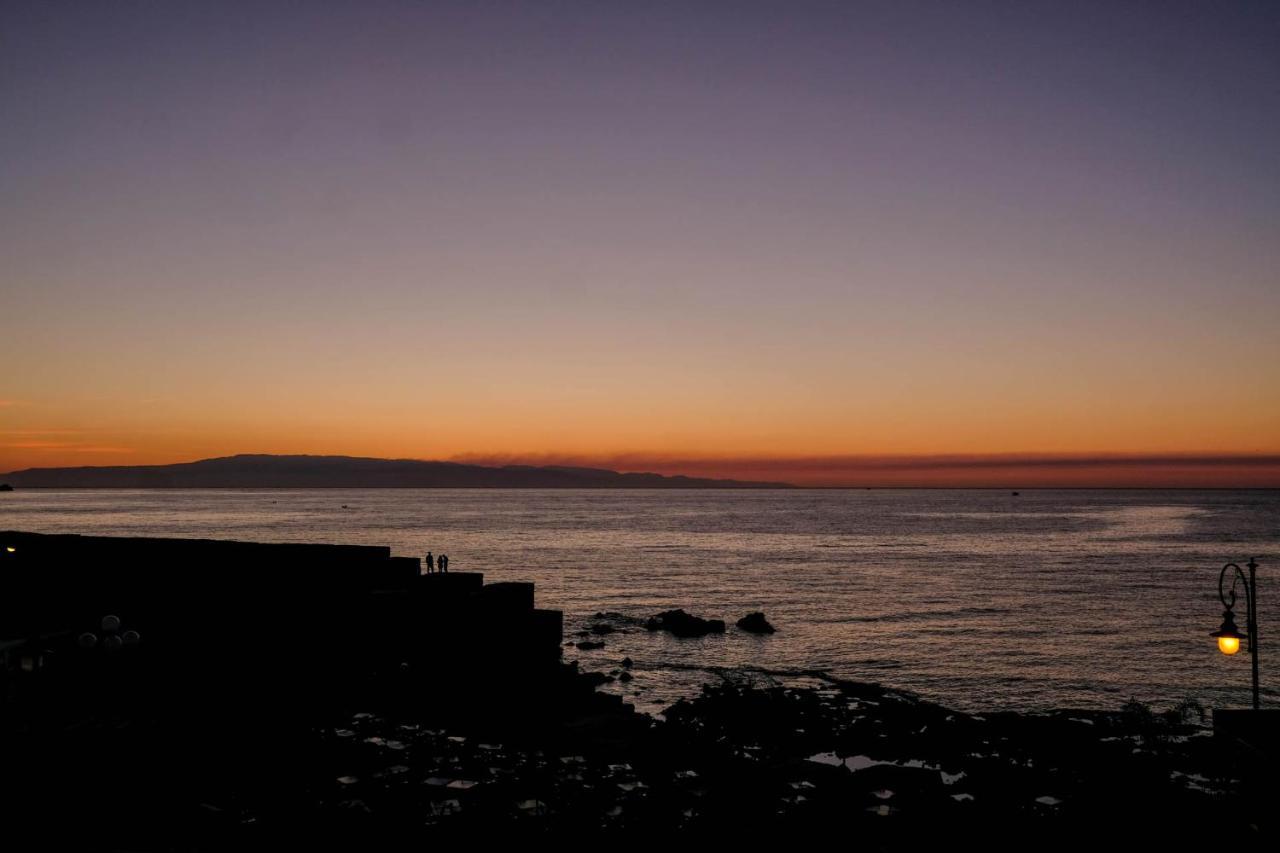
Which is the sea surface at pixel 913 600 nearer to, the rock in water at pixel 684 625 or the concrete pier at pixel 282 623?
the rock in water at pixel 684 625

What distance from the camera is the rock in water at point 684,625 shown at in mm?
46938

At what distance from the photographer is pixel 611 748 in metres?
22.6

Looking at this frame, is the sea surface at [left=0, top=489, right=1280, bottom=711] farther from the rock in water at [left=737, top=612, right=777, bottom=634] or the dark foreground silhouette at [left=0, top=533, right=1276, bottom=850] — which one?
the dark foreground silhouette at [left=0, top=533, right=1276, bottom=850]

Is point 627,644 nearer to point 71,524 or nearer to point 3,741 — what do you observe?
point 3,741

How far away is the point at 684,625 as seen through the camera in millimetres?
47281

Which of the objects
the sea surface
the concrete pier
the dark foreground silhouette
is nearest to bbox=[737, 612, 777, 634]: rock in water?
the sea surface

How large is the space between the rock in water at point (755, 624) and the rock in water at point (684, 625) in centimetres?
114

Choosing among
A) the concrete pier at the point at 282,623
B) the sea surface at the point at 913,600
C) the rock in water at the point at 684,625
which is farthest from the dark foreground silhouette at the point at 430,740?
the rock in water at the point at 684,625

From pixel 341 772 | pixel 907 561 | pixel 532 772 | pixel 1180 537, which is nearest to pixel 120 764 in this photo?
pixel 341 772

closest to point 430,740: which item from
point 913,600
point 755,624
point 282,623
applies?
point 282,623

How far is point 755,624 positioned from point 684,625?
3.82 m

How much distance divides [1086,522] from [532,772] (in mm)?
169559

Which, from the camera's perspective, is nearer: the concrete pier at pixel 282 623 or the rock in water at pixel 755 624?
the concrete pier at pixel 282 623

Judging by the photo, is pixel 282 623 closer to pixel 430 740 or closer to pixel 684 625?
pixel 430 740
